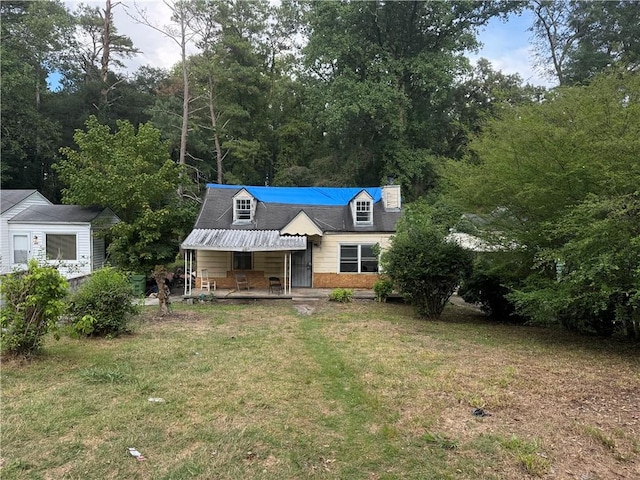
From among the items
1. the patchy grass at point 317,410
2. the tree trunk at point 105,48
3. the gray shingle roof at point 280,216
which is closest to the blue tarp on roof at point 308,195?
the gray shingle roof at point 280,216

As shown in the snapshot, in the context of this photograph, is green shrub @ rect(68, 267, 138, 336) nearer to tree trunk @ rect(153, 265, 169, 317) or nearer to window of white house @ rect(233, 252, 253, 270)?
tree trunk @ rect(153, 265, 169, 317)

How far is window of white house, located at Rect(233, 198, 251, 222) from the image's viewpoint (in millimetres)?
17938

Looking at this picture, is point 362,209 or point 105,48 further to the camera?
point 105,48

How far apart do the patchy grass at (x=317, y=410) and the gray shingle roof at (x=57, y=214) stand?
12.8 m

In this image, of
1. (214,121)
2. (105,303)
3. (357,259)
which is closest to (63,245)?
(105,303)

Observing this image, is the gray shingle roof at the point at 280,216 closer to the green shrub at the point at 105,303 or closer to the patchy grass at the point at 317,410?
the green shrub at the point at 105,303

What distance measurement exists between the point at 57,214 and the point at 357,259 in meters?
14.4

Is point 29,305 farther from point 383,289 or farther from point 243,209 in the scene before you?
point 243,209

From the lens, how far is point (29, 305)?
5.88 meters

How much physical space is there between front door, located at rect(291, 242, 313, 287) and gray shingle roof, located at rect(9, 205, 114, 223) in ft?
31.8

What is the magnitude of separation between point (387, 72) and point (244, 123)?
11.3 metres

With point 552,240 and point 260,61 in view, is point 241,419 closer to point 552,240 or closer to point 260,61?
point 552,240

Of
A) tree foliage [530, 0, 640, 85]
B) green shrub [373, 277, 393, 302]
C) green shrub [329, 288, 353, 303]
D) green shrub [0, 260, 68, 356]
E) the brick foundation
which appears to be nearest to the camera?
green shrub [0, 260, 68, 356]

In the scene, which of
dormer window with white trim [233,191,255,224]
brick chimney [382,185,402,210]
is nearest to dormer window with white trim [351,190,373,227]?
brick chimney [382,185,402,210]
